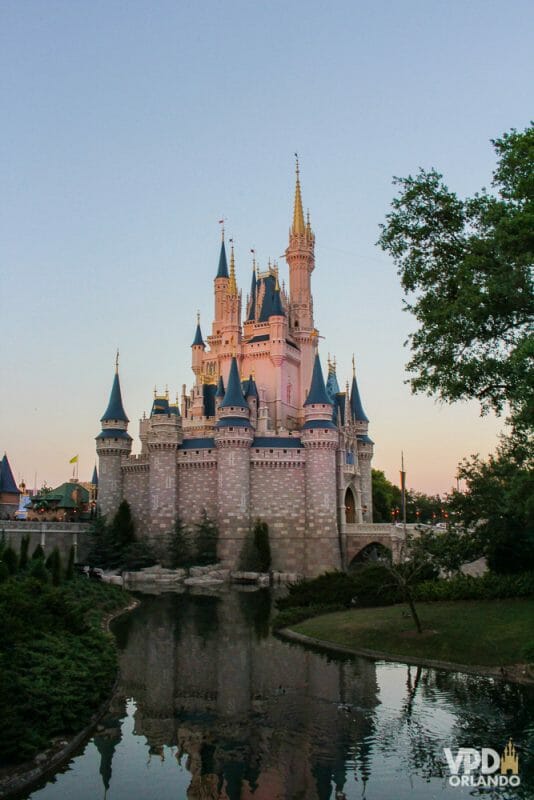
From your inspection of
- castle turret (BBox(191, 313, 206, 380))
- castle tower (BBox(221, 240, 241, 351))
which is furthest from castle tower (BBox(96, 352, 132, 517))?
castle tower (BBox(221, 240, 241, 351))

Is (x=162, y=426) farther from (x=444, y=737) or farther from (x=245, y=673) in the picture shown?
(x=444, y=737)

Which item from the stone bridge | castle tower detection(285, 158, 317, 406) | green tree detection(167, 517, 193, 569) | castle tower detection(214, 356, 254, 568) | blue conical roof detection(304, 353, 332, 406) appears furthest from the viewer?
castle tower detection(285, 158, 317, 406)

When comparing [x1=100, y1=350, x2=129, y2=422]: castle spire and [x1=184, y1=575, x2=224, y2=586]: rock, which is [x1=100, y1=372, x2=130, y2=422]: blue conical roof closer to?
[x1=100, y1=350, x2=129, y2=422]: castle spire

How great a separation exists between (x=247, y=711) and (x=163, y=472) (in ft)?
136

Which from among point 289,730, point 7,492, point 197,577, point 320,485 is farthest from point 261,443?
point 289,730

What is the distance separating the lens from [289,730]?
46.9 ft

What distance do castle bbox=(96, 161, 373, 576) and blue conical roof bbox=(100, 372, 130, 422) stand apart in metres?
0.09

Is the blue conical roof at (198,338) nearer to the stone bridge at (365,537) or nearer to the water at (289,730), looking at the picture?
the stone bridge at (365,537)

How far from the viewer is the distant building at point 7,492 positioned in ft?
182

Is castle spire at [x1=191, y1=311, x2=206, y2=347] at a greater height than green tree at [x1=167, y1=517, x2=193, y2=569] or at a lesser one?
greater

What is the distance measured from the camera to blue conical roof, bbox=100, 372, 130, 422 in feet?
200

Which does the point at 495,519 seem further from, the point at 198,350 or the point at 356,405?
the point at 198,350

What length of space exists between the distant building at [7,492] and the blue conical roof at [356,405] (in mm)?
29164

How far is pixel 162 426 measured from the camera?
188 feet
